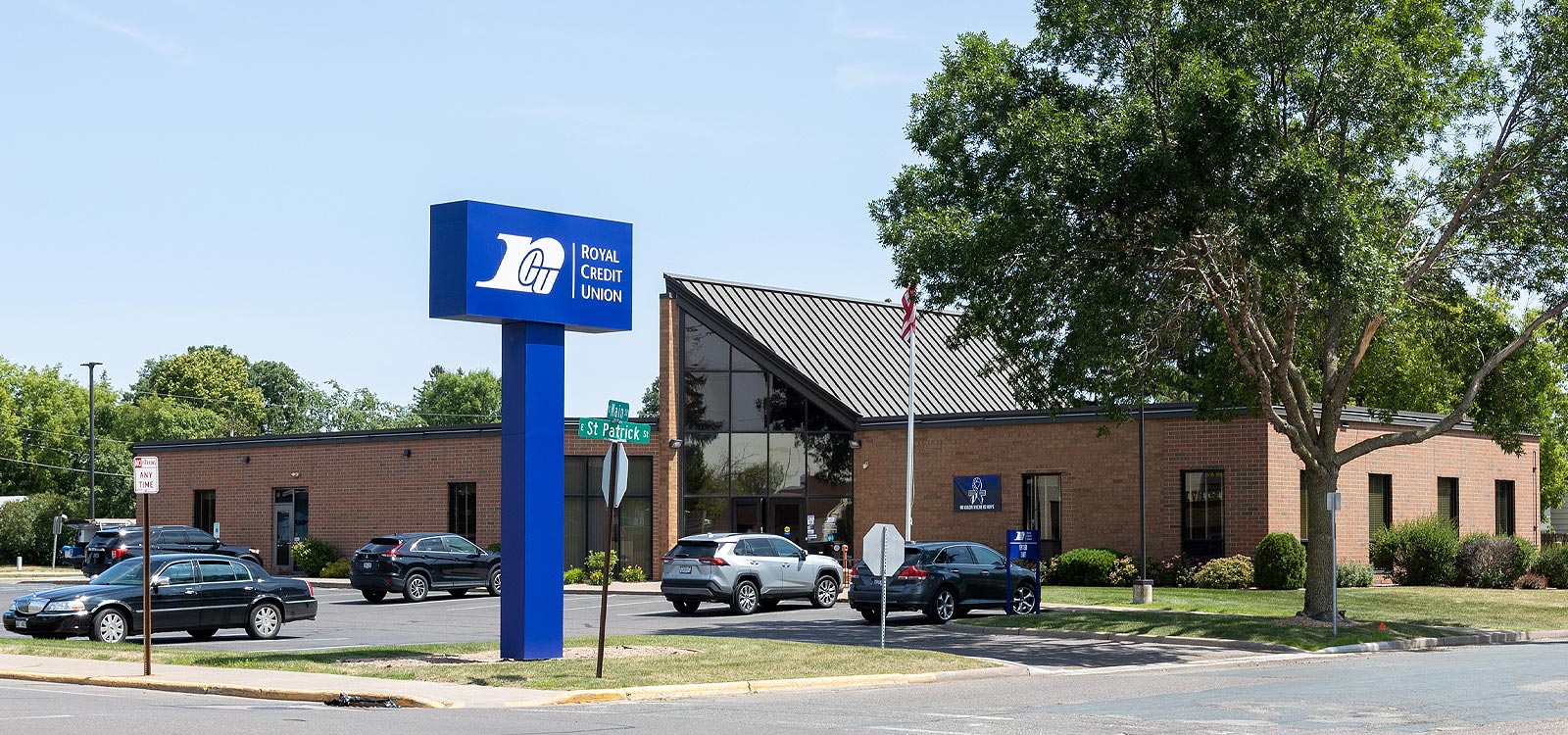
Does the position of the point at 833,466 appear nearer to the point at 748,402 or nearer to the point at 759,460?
the point at 759,460

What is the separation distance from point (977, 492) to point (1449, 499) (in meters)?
12.6

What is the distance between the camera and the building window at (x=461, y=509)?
45281mm

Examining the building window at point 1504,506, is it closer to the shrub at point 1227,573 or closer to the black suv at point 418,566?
the shrub at point 1227,573

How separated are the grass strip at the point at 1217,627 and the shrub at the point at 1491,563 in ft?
37.9

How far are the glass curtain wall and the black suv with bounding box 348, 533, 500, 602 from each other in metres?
7.61

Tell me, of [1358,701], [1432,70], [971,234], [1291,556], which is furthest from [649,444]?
[1358,701]

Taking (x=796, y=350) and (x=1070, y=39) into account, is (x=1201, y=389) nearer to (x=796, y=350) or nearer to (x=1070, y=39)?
(x=1070, y=39)

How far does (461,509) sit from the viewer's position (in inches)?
1794

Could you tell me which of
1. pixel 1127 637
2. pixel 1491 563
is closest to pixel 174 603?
pixel 1127 637

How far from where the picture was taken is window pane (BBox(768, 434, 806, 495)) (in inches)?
1705

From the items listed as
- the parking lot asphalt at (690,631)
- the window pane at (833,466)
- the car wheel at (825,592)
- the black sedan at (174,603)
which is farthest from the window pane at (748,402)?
the black sedan at (174,603)

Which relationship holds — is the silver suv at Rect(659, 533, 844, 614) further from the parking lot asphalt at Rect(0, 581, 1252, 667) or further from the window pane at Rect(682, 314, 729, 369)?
the window pane at Rect(682, 314, 729, 369)

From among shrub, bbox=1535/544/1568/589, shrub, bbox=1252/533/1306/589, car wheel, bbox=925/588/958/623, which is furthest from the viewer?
shrub, bbox=1535/544/1568/589

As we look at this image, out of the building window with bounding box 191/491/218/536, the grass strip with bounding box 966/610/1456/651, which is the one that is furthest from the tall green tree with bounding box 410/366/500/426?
the grass strip with bounding box 966/610/1456/651
